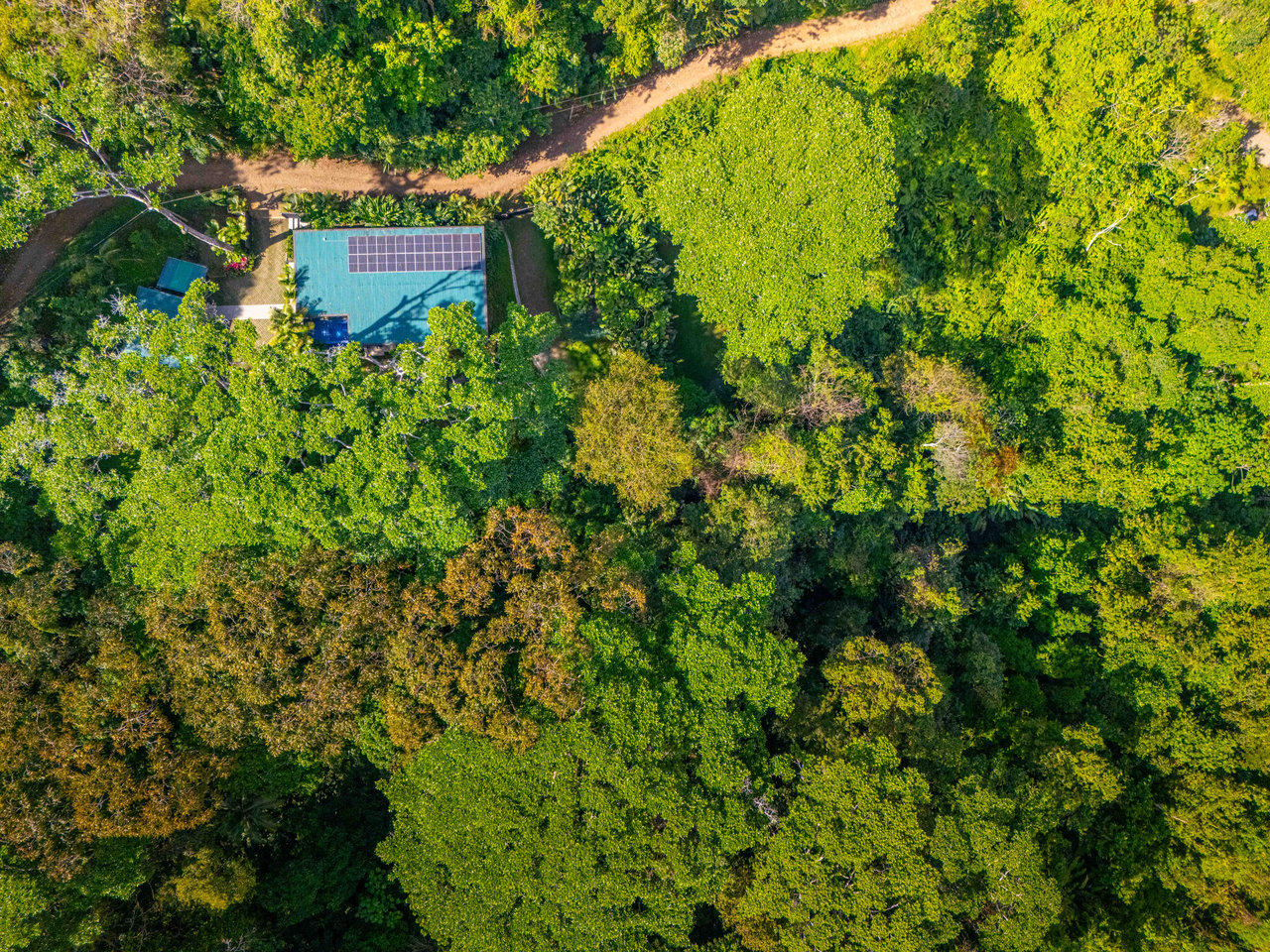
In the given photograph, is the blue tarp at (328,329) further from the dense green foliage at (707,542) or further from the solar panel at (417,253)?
the dense green foliage at (707,542)

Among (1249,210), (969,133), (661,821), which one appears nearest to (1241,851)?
(661,821)

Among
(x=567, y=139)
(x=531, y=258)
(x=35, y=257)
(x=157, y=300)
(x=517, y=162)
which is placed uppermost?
(x=567, y=139)

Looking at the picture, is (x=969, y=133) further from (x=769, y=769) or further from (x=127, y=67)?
(x=127, y=67)

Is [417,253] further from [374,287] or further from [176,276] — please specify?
[176,276]

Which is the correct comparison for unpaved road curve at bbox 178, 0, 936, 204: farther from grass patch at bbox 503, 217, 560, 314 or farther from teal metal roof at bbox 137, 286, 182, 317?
teal metal roof at bbox 137, 286, 182, 317

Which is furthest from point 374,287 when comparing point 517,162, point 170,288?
point 517,162
